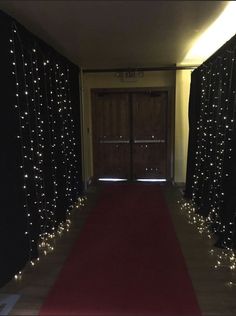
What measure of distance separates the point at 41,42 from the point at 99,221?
2457 millimetres

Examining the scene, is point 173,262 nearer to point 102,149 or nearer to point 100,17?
point 100,17

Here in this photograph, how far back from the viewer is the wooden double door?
6539 millimetres

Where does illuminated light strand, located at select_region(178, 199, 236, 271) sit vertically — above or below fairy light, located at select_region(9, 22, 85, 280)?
below

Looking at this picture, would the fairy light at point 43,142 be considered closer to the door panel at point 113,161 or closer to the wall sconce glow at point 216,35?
the door panel at point 113,161

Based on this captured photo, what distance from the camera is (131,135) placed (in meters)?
6.64

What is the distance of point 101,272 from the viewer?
2922 millimetres

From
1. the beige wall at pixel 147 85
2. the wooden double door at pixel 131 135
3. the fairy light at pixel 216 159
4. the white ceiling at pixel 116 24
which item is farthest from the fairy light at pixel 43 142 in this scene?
the fairy light at pixel 216 159

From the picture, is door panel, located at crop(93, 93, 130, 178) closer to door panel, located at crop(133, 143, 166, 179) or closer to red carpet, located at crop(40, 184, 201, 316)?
door panel, located at crop(133, 143, 166, 179)

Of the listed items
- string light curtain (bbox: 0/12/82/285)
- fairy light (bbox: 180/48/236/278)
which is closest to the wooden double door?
fairy light (bbox: 180/48/236/278)

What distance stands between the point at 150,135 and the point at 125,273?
4092 millimetres

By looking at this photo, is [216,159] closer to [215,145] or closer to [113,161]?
[215,145]

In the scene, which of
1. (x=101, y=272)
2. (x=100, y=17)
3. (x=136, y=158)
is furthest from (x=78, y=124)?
(x=101, y=272)

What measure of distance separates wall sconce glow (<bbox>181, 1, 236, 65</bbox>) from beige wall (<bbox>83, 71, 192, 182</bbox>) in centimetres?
80

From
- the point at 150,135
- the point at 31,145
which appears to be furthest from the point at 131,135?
the point at 31,145
